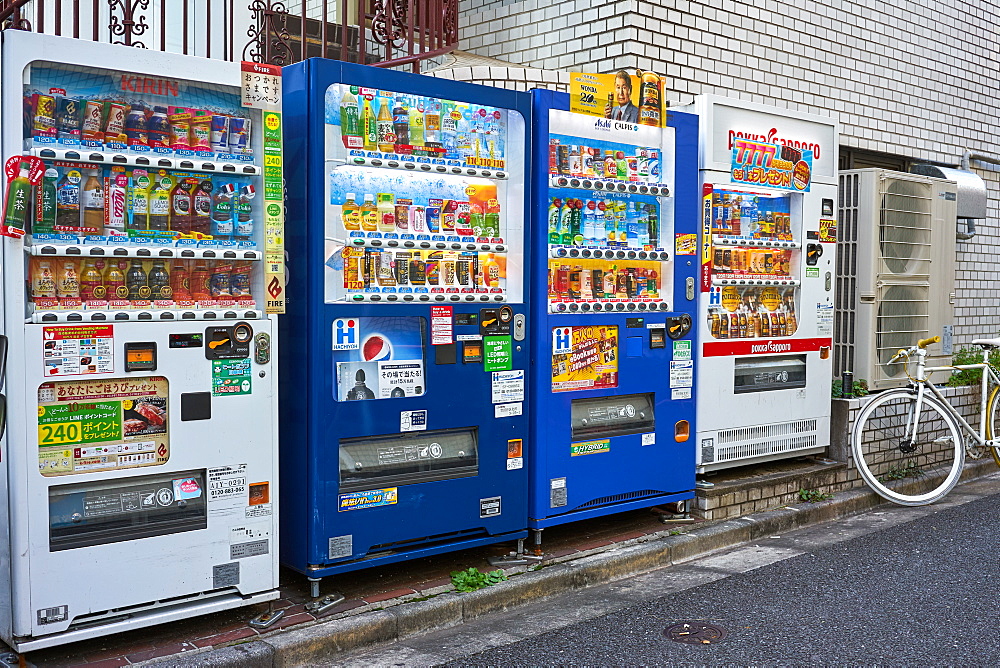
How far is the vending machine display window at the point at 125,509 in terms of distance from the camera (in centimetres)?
427

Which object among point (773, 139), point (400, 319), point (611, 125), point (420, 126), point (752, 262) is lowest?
point (400, 319)

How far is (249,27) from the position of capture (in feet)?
24.7

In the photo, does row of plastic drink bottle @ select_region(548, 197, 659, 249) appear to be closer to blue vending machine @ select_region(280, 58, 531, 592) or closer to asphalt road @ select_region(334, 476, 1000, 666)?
blue vending machine @ select_region(280, 58, 531, 592)

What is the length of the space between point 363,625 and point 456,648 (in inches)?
19.2

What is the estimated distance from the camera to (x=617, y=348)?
6.29 metres

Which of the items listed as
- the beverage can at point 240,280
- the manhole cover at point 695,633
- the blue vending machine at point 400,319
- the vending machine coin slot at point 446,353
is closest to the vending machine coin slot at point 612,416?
the blue vending machine at point 400,319

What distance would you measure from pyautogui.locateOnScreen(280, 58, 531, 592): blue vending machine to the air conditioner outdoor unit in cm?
404

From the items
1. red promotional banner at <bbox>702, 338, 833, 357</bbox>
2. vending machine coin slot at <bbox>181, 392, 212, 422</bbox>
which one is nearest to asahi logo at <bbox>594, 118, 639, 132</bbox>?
red promotional banner at <bbox>702, 338, 833, 357</bbox>

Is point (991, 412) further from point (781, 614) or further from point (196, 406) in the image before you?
point (196, 406)

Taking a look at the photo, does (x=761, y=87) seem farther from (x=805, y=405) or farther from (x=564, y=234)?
→ (x=564, y=234)

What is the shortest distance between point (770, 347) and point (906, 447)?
5.51ft

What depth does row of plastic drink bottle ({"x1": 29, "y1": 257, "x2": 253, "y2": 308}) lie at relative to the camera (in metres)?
4.28

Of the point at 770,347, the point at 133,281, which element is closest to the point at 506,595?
the point at 133,281

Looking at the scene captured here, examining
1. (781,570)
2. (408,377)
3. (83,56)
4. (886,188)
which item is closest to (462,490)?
(408,377)
